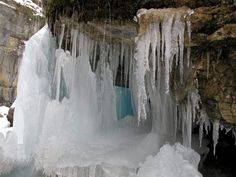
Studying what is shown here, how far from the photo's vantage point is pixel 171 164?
20.6ft

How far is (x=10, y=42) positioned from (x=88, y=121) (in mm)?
16399

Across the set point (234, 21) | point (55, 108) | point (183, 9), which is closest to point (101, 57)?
point (55, 108)

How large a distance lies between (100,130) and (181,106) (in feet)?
7.83

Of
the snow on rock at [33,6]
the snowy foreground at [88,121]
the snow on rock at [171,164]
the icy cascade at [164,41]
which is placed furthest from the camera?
the snow on rock at [33,6]

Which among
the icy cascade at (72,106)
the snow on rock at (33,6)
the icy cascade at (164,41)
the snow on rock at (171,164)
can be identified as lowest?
the snow on rock at (171,164)

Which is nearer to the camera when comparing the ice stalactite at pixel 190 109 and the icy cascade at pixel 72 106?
the ice stalactite at pixel 190 109

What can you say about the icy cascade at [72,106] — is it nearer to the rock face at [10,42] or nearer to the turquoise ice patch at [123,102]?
the turquoise ice patch at [123,102]

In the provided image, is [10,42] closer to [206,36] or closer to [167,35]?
[167,35]

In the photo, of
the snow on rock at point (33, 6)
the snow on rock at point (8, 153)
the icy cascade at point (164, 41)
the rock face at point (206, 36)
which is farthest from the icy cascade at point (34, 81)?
the snow on rock at point (33, 6)

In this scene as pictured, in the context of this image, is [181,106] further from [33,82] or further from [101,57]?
[33,82]

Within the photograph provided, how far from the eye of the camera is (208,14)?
5.54 metres

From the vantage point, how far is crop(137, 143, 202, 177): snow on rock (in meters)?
6.14

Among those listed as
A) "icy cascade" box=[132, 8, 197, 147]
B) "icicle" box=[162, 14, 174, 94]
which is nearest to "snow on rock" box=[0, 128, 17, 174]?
"icy cascade" box=[132, 8, 197, 147]

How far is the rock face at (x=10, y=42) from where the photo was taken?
22531 millimetres
